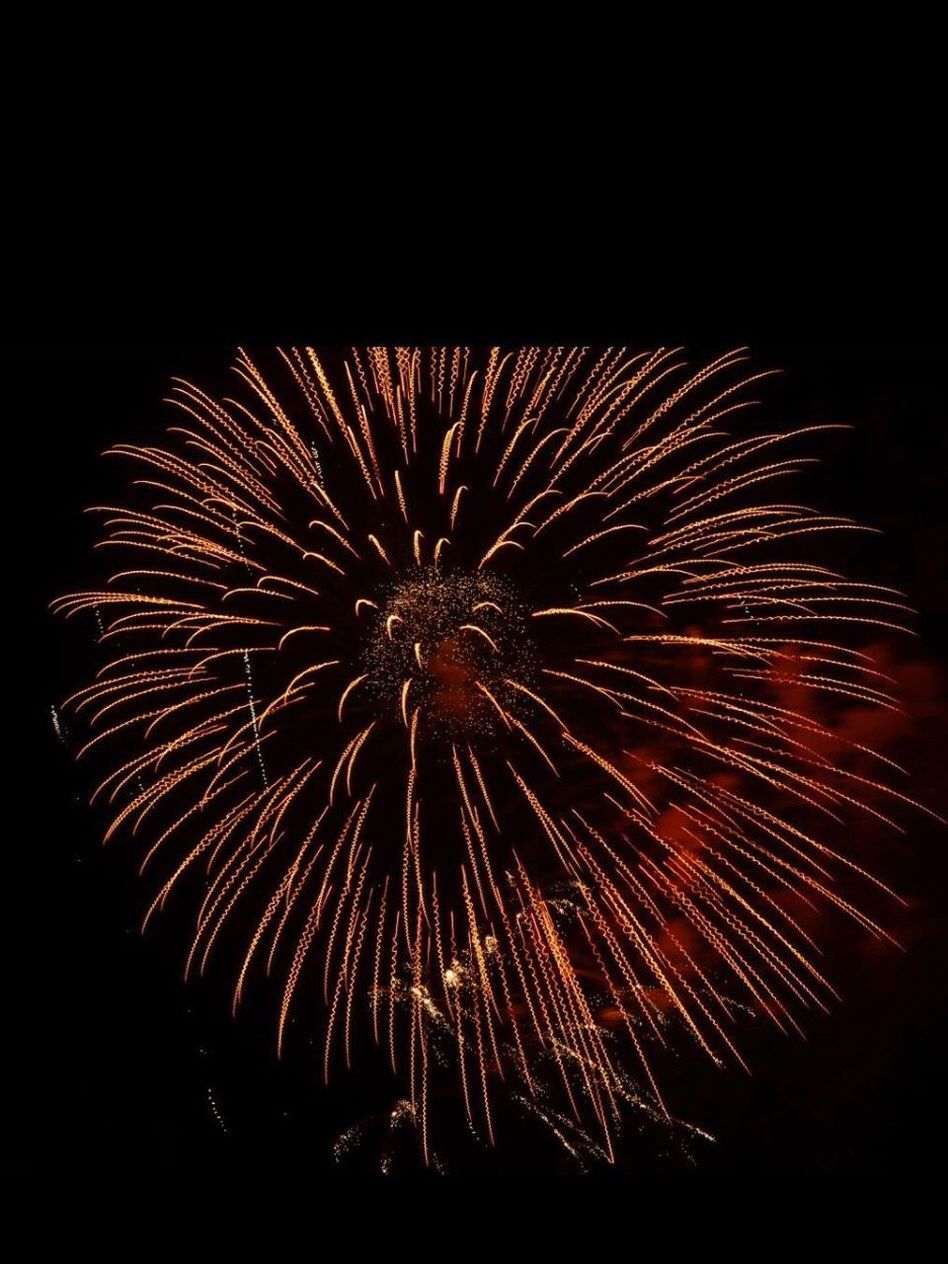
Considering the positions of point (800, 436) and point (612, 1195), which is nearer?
point (612, 1195)

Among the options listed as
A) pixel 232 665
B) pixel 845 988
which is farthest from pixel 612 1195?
pixel 232 665

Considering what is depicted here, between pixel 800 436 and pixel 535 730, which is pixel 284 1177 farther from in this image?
pixel 800 436

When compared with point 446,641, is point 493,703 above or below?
below

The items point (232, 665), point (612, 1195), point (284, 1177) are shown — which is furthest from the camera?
point (232, 665)
